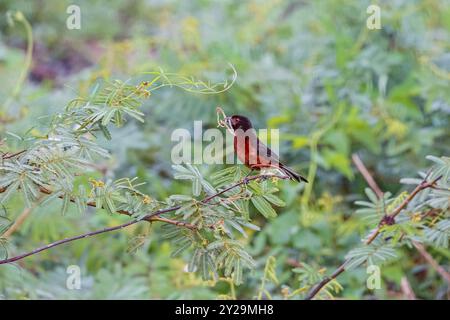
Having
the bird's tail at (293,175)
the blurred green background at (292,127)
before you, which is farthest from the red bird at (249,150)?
the blurred green background at (292,127)

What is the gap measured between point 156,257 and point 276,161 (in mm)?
1112

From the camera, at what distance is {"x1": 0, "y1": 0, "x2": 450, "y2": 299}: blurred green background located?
7.73ft

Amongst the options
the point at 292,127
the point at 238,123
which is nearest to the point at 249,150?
the point at 238,123

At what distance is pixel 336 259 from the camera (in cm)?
256

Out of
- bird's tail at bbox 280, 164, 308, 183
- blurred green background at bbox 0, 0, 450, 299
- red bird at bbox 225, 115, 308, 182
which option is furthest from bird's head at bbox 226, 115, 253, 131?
blurred green background at bbox 0, 0, 450, 299

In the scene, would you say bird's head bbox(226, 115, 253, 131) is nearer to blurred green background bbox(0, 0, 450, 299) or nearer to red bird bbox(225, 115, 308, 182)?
red bird bbox(225, 115, 308, 182)

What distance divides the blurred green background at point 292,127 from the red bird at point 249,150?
27.1 inches

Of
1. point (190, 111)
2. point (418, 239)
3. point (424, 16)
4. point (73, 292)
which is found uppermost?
point (424, 16)

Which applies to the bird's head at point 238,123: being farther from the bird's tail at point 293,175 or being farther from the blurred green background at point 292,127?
the blurred green background at point 292,127

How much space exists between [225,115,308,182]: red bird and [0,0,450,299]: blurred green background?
0.69 meters

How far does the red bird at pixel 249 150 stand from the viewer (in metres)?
1.47

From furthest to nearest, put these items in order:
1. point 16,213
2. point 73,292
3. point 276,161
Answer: point 16,213, point 73,292, point 276,161
